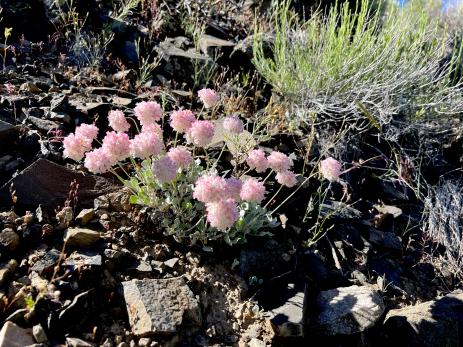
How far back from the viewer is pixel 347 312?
2777 millimetres

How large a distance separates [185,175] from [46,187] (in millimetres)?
840

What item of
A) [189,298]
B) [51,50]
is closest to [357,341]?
[189,298]

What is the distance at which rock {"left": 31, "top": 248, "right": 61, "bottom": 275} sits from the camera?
8.07ft

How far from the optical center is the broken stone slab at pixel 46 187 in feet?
9.36

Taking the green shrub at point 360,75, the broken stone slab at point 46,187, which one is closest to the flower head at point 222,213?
the broken stone slab at point 46,187

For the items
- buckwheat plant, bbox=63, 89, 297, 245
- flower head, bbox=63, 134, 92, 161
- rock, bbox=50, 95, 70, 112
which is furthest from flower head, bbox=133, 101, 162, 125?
rock, bbox=50, 95, 70, 112

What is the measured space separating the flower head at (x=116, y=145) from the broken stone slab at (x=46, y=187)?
55cm

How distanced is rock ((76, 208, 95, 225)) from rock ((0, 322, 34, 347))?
2.62 feet

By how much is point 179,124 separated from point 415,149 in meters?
2.71

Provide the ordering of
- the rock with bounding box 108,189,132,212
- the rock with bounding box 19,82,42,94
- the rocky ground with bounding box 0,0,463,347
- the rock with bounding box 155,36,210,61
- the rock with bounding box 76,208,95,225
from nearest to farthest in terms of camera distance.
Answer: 1. the rocky ground with bounding box 0,0,463,347
2. the rock with bounding box 76,208,95,225
3. the rock with bounding box 108,189,132,212
4. the rock with bounding box 19,82,42,94
5. the rock with bounding box 155,36,210,61

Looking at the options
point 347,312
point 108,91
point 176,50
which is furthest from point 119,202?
point 176,50

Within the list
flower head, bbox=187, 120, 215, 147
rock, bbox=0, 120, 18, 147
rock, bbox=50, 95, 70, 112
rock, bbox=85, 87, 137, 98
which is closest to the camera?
flower head, bbox=187, 120, 215, 147

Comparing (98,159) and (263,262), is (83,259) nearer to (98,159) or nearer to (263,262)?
(98,159)

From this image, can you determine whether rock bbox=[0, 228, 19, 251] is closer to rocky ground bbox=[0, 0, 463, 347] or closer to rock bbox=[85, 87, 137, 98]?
rocky ground bbox=[0, 0, 463, 347]
